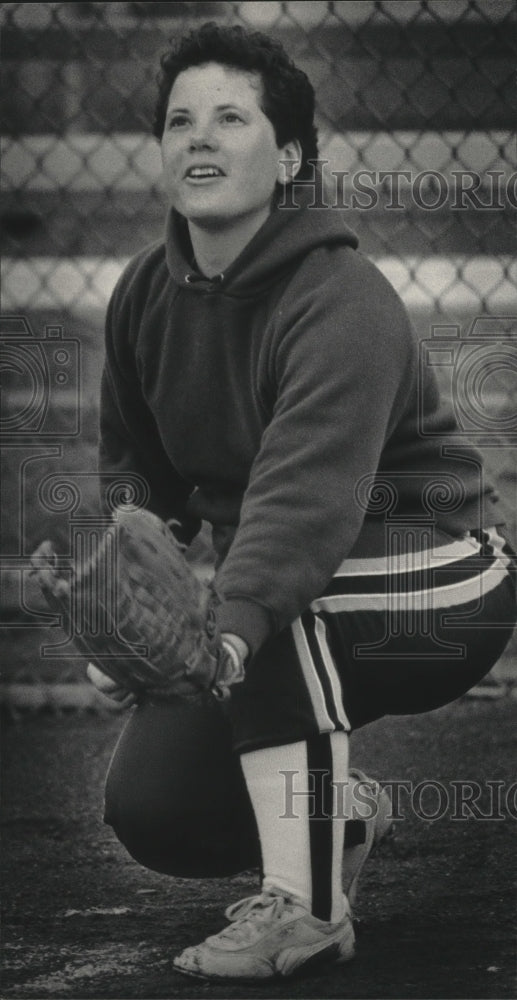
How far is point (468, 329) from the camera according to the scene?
11.2 feet

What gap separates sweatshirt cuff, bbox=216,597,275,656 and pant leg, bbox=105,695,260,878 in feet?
0.79

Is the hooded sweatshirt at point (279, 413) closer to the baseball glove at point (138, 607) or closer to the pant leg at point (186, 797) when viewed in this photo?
the baseball glove at point (138, 607)

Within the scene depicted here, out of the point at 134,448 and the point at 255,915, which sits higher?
the point at 134,448

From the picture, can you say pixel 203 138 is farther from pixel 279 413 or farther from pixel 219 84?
pixel 279 413

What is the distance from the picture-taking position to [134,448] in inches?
76.1

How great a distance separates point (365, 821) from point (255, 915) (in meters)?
0.29

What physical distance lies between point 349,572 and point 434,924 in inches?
17.4

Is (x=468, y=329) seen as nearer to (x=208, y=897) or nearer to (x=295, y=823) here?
(x=208, y=897)

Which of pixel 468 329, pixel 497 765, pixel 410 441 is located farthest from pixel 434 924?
pixel 468 329

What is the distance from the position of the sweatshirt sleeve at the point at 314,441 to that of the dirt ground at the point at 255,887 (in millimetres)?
407

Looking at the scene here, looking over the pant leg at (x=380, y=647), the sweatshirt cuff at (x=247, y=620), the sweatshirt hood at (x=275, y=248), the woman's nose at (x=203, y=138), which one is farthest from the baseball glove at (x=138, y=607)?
the woman's nose at (x=203, y=138)

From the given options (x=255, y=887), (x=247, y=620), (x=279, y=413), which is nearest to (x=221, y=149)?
(x=279, y=413)

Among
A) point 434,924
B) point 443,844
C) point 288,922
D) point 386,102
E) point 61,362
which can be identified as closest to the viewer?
point 288,922

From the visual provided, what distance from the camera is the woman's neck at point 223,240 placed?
172 centimetres
